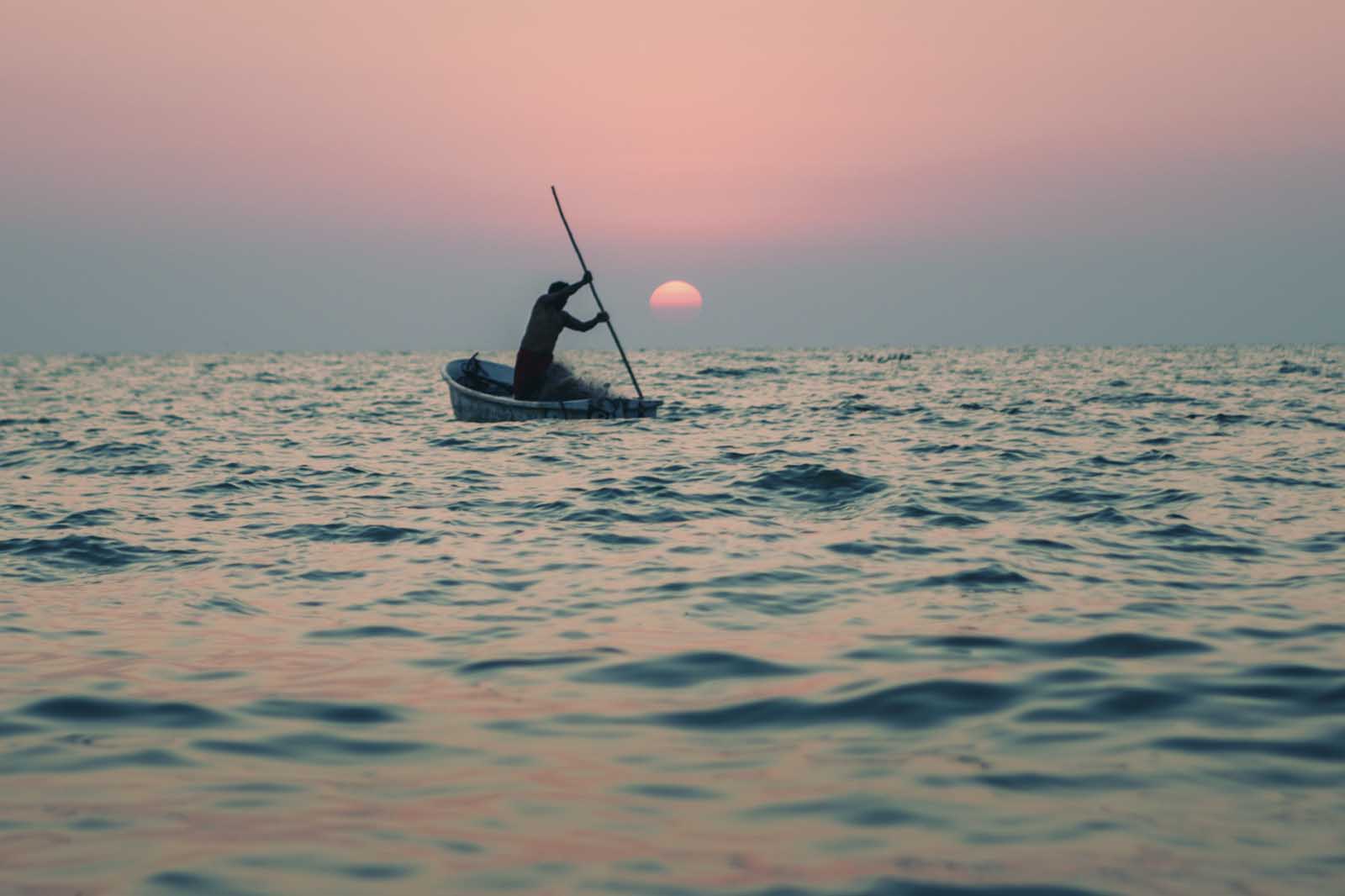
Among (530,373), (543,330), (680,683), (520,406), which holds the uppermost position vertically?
(543,330)

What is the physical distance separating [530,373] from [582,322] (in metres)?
1.53

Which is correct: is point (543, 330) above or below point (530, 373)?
above

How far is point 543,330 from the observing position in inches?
752

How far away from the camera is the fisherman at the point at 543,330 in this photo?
18656 millimetres

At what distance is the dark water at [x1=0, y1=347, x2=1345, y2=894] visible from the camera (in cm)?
339

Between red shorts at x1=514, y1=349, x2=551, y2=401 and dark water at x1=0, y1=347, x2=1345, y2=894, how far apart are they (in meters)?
6.60

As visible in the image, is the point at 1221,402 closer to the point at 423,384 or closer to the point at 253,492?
the point at 253,492

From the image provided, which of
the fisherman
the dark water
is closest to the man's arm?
the fisherman

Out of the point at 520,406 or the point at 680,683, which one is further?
the point at 520,406

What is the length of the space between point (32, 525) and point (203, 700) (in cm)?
620

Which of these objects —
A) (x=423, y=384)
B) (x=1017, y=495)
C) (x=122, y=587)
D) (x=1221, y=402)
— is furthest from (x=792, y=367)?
(x=122, y=587)

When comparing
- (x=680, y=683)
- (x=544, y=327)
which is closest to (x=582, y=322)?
(x=544, y=327)

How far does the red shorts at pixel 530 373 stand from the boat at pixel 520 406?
369 mm

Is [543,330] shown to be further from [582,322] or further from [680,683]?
[680,683]
